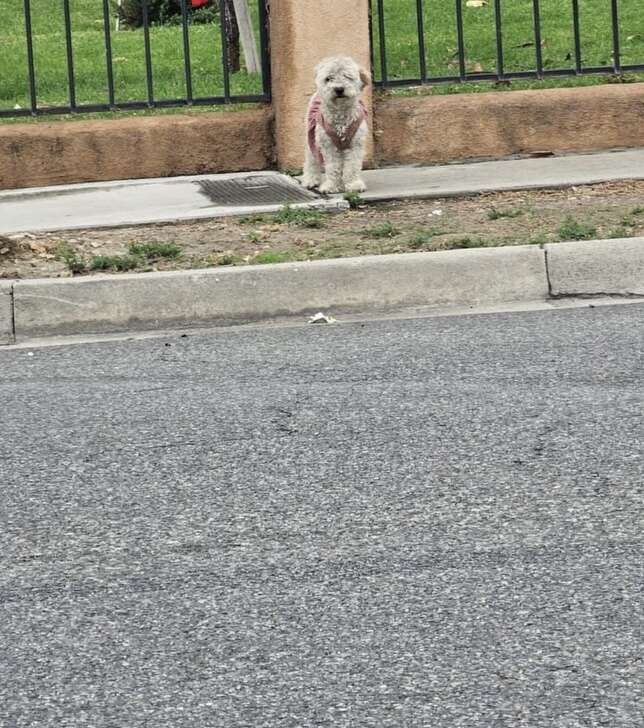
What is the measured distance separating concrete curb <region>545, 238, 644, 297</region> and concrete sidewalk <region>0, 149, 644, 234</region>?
172 cm

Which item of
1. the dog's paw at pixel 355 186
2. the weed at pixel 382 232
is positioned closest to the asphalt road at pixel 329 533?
the weed at pixel 382 232

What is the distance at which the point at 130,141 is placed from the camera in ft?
29.5

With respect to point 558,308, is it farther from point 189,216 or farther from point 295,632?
point 295,632

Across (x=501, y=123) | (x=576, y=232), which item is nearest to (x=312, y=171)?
(x=501, y=123)

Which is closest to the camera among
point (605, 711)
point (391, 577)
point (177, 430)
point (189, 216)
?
point (605, 711)

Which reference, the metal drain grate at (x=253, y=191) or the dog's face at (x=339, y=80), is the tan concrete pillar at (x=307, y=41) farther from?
the dog's face at (x=339, y=80)

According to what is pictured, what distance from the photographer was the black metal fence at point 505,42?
9367 millimetres

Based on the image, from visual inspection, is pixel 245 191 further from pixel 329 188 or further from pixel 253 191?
pixel 329 188

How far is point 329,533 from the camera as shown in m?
3.68

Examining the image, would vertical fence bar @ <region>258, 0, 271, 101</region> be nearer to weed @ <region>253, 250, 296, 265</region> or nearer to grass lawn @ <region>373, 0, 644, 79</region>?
grass lawn @ <region>373, 0, 644, 79</region>

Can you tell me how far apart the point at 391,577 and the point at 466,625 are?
0.31 metres

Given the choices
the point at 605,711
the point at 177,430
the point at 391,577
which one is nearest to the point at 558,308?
the point at 177,430

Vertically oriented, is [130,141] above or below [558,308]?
above

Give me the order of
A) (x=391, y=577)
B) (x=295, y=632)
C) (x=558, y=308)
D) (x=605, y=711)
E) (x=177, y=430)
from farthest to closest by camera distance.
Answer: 1. (x=558, y=308)
2. (x=177, y=430)
3. (x=391, y=577)
4. (x=295, y=632)
5. (x=605, y=711)
